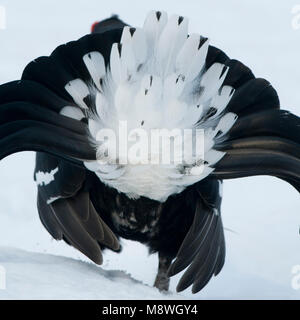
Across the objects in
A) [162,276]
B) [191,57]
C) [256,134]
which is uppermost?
[191,57]

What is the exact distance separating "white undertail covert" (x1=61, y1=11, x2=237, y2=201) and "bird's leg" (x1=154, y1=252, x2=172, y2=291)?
51 cm

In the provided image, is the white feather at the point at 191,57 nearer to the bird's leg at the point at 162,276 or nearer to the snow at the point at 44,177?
the snow at the point at 44,177

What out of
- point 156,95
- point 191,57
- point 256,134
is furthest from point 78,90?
point 256,134

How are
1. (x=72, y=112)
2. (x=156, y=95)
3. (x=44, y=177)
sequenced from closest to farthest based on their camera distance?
(x=156, y=95) → (x=72, y=112) → (x=44, y=177)

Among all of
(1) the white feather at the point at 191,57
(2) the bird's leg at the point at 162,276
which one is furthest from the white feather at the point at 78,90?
(2) the bird's leg at the point at 162,276

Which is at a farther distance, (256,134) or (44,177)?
(44,177)

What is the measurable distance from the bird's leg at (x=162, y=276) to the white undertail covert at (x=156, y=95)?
51 centimetres

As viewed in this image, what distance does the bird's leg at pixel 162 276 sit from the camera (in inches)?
134

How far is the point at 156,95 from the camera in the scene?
2787 mm

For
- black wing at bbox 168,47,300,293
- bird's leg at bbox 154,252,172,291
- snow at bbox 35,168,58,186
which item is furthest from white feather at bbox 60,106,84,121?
bird's leg at bbox 154,252,172,291

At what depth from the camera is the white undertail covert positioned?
110 inches

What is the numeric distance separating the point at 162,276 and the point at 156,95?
0.89m

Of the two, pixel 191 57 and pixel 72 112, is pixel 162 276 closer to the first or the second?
pixel 72 112

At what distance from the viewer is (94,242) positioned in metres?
2.99
